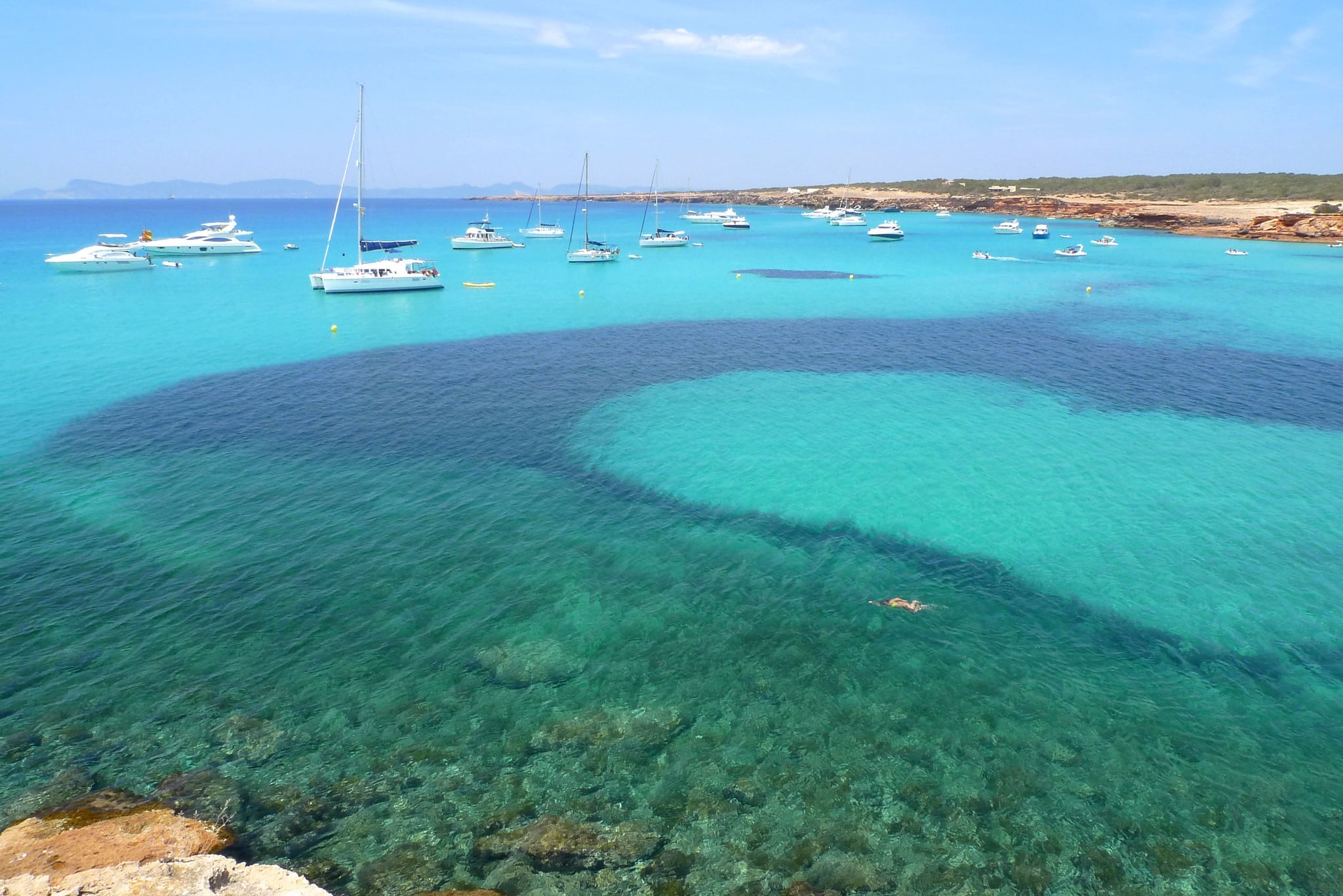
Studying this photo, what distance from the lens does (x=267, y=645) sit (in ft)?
61.8

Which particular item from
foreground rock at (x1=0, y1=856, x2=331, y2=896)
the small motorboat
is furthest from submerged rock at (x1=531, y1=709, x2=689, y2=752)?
the small motorboat

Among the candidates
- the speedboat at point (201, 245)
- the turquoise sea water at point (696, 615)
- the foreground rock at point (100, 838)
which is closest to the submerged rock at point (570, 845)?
the turquoise sea water at point (696, 615)

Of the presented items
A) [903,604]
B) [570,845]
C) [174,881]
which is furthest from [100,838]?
[903,604]

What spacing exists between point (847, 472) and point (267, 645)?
22365mm

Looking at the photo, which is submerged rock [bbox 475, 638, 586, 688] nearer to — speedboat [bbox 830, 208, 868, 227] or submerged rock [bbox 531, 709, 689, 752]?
submerged rock [bbox 531, 709, 689, 752]

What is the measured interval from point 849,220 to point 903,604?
181 meters

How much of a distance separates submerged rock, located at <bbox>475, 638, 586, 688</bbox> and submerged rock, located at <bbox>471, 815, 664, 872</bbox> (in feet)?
14.6

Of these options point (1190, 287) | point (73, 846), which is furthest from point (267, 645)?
point (1190, 287)

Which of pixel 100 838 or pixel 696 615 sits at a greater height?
pixel 696 615

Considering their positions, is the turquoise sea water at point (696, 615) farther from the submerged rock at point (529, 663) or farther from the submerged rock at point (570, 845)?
the submerged rock at point (570, 845)

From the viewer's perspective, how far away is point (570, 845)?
43.5 ft

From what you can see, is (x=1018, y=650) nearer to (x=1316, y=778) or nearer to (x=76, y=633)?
(x=1316, y=778)

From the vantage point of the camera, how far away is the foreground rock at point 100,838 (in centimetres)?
1170

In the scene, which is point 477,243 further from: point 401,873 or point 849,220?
point 401,873
